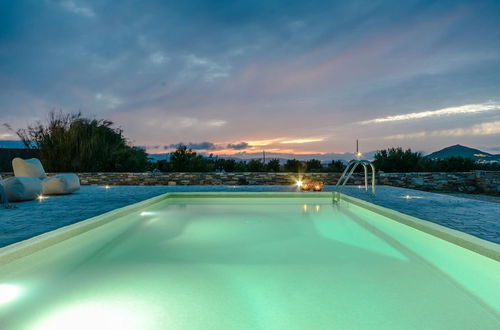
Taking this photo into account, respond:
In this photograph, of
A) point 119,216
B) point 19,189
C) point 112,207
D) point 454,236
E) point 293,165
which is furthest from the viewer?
point 293,165

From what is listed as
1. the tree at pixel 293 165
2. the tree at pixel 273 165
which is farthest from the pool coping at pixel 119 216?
the tree at pixel 273 165

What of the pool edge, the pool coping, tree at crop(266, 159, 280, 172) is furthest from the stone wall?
the pool edge

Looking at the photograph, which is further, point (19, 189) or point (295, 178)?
point (295, 178)

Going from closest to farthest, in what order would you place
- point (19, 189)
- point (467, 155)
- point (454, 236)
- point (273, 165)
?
point (454, 236) < point (19, 189) < point (273, 165) < point (467, 155)

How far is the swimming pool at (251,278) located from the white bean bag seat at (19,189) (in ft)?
9.24

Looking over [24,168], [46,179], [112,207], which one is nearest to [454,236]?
[112,207]

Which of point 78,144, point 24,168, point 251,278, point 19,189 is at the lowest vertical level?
point 251,278

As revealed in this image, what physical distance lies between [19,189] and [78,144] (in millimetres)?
5899

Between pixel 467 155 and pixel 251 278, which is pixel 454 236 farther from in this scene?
pixel 467 155

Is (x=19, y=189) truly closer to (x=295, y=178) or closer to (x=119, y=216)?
(x=119, y=216)

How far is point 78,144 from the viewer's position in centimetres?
1163

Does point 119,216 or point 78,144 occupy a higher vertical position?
point 78,144

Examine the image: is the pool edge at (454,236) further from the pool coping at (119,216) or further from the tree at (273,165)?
the tree at (273,165)

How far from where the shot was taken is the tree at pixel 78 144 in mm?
11422
